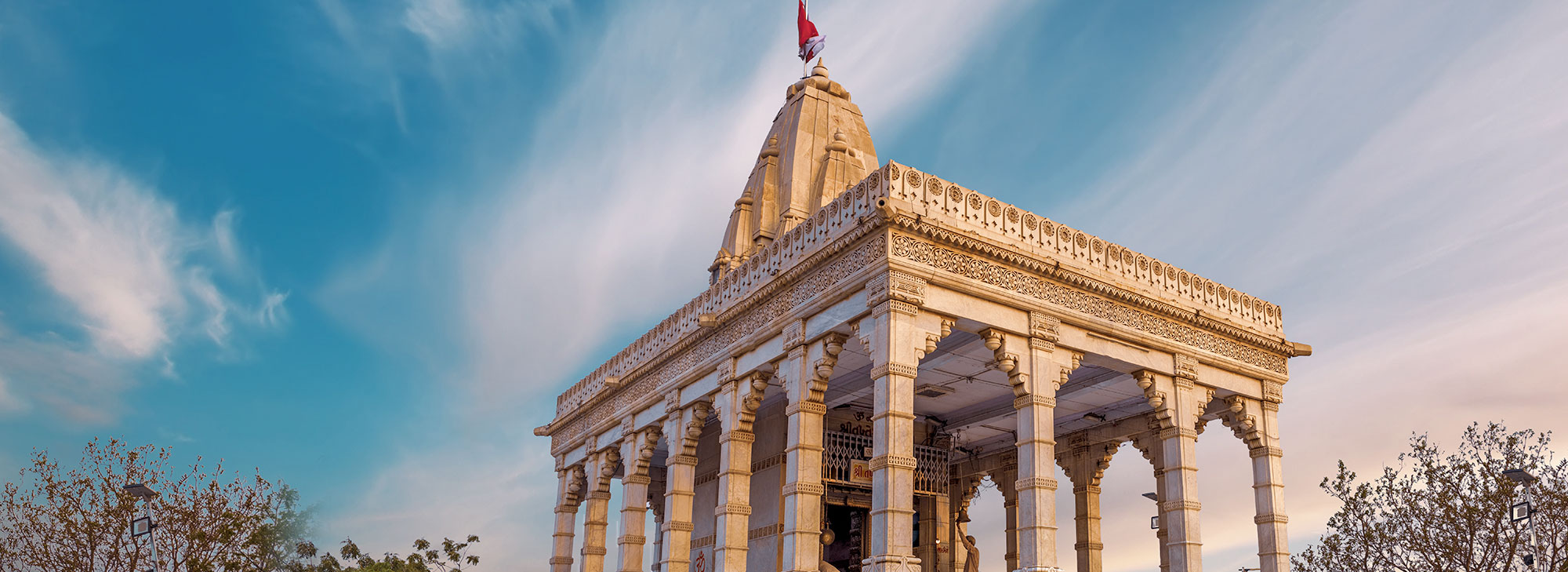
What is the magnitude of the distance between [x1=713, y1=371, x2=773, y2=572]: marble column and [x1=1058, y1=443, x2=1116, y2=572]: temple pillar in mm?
8439

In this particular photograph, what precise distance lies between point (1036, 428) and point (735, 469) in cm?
487

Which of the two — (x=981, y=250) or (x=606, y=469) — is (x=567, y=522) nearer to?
(x=606, y=469)

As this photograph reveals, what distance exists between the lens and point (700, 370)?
65.3 feet

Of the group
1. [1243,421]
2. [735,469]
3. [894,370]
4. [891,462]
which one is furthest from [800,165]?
[891,462]

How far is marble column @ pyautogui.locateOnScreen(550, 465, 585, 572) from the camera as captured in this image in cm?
2552

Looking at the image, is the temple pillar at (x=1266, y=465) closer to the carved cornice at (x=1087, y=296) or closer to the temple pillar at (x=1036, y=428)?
the carved cornice at (x=1087, y=296)

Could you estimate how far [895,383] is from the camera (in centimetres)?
1473

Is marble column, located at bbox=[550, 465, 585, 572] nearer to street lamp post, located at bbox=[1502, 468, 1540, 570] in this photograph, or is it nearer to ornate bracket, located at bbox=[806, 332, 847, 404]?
ornate bracket, located at bbox=[806, 332, 847, 404]

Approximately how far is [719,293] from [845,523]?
5.74 m

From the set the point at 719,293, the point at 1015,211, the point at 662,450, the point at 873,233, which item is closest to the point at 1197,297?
the point at 1015,211

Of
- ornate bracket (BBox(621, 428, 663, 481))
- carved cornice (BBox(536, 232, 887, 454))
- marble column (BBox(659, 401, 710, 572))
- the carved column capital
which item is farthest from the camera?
ornate bracket (BBox(621, 428, 663, 481))

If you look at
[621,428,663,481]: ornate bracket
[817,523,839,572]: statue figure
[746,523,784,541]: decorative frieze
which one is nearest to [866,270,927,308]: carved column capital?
[817,523,839,572]: statue figure

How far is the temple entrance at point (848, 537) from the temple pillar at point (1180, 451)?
6.33 meters

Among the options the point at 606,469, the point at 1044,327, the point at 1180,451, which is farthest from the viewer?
the point at 606,469
